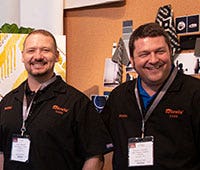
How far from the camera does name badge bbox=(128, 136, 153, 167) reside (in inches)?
67.6

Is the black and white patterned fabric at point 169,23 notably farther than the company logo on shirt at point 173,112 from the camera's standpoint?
Yes

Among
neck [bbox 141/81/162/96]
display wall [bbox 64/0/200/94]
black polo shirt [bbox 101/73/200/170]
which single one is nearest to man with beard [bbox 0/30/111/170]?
black polo shirt [bbox 101/73/200/170]

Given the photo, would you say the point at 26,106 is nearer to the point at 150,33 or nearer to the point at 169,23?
the point at 150,33

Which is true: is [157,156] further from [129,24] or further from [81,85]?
[81,85]

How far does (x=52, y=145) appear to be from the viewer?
6.01 feet

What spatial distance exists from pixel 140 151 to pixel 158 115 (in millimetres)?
193

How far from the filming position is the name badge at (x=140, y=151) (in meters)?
1.72

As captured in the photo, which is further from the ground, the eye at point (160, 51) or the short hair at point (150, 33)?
the short hair at point (150, 33)

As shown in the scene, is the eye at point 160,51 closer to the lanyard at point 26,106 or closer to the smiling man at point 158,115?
the smiling man at point 158,115

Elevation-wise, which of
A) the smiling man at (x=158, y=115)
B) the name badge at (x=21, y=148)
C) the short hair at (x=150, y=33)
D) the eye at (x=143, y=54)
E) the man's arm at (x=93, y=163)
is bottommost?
the man's arm at (x=93, y=163)

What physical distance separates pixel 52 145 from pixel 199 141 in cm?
71

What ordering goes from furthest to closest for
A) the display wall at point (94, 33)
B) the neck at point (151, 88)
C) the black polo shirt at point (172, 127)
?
1. the display wall at point (94, 33)
2. the neck at point (151, 88)
3. the black polo shirt at point (172, 127)

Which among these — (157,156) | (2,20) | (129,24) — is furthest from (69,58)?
(157,156)

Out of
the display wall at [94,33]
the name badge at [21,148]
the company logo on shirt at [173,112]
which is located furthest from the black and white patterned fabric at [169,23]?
the name badge at [21,148]
